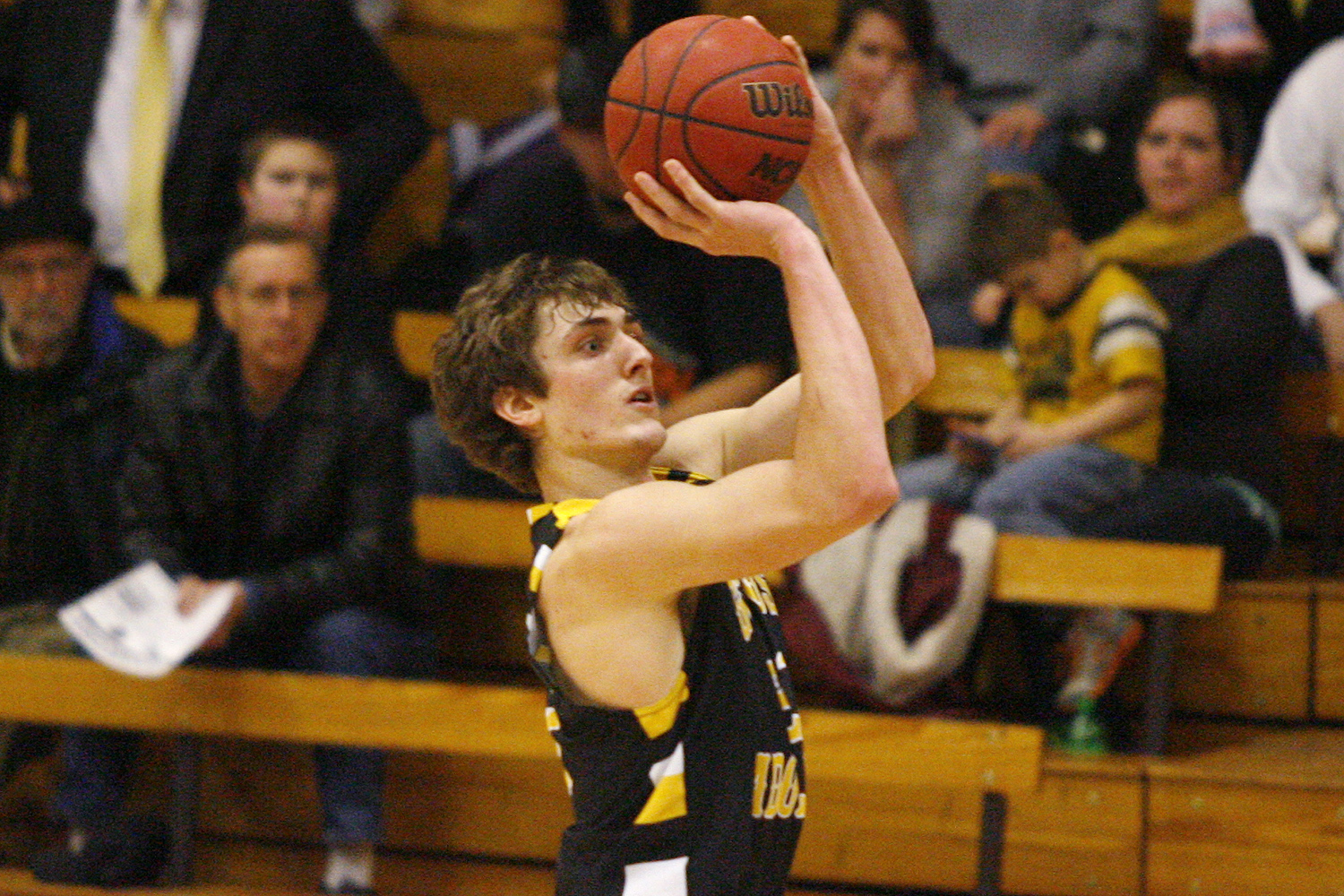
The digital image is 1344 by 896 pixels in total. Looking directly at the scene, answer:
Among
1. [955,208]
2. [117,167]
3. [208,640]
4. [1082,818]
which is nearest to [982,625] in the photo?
[1082,818]

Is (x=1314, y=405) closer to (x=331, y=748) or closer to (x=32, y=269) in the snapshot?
(x=331, y=748)

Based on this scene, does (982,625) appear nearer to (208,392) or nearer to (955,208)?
(955,208)

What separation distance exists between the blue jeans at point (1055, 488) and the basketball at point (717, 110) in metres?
1.98

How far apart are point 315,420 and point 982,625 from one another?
1.60m

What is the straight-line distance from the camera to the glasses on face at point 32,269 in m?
4.35

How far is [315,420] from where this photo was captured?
403 centimetres

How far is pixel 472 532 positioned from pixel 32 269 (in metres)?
1.30

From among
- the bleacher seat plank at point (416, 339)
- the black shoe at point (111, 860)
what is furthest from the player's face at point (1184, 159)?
the black shoe at point (111, 860)

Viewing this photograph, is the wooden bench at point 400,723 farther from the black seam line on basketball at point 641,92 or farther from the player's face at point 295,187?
the black seam line on basketball at point 641,92

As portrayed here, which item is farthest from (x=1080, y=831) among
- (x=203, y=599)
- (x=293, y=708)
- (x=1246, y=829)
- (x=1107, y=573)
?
(x=203, y=599)

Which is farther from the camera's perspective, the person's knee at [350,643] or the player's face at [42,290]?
the player's face at [42,290]

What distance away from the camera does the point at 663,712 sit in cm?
206

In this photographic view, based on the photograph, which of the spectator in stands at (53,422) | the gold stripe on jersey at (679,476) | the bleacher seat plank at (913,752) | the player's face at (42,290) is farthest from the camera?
the player's face at (42,290)

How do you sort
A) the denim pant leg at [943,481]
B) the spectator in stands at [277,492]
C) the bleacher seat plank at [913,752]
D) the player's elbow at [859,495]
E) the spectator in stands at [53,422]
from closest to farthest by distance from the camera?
the player's elbow at [859,495]
the bleacher seat plank at [913,752]
the spectator in stands at [277,492]
the denim pant leg at [943,481]
the spectator in stands at [53,422]
